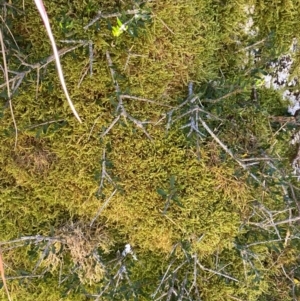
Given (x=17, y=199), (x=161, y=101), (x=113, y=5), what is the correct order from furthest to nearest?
(x=17, y=199) < (x=161, y=101) < (x=113, y=5)

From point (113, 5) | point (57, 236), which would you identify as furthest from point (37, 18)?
point (57, 236)

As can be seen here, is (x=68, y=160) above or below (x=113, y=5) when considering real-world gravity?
below

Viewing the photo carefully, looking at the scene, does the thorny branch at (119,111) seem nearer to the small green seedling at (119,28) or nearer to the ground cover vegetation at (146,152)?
the ground cover vegetation at (146,152)

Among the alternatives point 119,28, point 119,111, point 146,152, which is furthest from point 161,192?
point 119,28

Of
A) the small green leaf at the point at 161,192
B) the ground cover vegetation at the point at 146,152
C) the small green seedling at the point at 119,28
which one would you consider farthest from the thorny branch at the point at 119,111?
the small green leaf at the point at 161,192

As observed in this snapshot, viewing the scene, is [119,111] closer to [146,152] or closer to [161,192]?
[146,152]

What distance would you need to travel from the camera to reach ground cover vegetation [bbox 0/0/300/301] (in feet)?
6.05

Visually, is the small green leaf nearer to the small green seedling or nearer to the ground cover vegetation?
the ground cover vegetation

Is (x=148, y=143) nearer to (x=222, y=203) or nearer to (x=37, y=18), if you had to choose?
(x=222, y=203)

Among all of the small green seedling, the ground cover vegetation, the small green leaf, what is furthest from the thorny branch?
the small green leaf

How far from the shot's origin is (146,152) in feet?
6.47

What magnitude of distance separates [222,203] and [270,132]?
48 centimetres

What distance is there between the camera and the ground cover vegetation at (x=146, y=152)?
184 centimetres

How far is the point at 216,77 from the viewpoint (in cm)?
207
